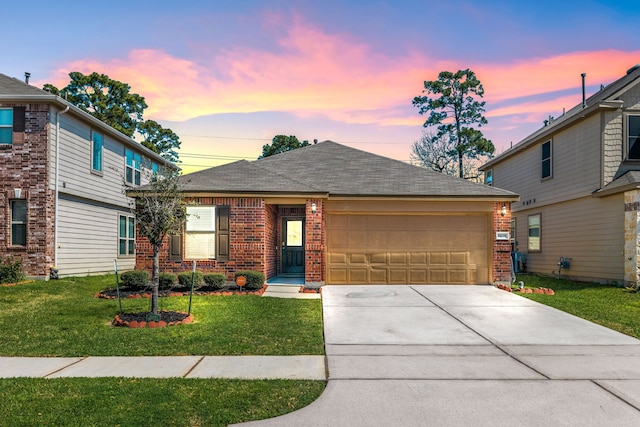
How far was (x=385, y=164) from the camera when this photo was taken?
15969mm

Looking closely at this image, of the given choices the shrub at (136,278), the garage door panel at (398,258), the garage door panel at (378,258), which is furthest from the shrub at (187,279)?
the garage door panel at (398,258)

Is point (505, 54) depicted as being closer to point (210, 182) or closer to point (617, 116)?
point (617, 116)

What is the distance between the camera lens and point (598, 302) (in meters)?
10.8

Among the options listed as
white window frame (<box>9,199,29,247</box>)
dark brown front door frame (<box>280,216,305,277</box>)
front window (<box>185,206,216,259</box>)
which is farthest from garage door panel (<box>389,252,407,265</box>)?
white window frame (<box>9,199,29,247</box>)

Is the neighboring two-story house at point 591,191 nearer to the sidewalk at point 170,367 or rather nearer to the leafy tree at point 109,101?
the sidewalk at point 170,367

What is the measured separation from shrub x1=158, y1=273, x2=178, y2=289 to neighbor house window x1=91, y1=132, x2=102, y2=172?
7.35 metres

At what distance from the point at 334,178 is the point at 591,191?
27.6 ft

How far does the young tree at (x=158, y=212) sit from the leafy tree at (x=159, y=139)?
27989 millimetres

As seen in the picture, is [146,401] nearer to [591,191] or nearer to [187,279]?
[187,279]

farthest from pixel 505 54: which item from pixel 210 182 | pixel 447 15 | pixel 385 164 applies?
pixel 210 182

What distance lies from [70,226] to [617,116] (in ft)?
59.4

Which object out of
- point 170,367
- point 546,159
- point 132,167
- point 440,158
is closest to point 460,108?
point 440,158

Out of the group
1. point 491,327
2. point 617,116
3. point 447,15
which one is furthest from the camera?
point 617,116

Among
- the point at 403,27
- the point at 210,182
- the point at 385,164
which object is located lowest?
the point at 210,182
